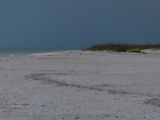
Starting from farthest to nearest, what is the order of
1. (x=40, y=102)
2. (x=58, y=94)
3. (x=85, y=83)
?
(x=85, y=83)
(x=58, y=94)
(x=40, y=102)

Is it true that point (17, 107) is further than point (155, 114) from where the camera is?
Yes

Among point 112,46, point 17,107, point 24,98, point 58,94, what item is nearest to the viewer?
point 17,107

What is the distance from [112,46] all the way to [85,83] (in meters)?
51.5

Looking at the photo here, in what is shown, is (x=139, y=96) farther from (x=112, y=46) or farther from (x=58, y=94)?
(x=112, y=46)

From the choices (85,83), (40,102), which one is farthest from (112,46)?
(40,102)

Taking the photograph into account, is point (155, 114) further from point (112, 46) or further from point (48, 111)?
point (112, 46)

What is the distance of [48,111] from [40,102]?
3.63ft

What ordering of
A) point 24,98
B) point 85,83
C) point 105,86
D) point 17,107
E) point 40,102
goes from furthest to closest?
A: point 85,83 < point 105,86 < point 24,98 < point 40,102 < point 17,107

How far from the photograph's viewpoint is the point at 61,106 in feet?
27.5

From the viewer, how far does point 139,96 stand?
32.3ft

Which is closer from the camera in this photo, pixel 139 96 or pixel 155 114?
pixel 155 114

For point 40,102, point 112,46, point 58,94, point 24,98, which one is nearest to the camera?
point 40,102

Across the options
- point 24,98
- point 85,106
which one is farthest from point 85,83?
point 85,106

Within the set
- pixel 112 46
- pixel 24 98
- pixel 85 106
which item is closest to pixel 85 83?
pixel 24 98
